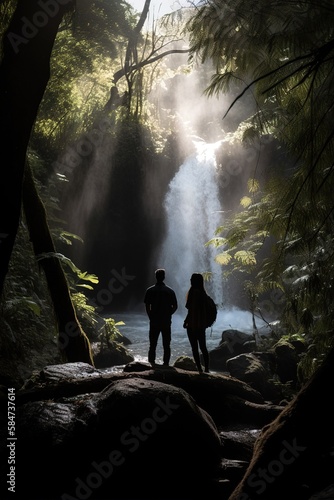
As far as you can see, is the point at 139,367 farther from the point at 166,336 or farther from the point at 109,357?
the point at 109,357

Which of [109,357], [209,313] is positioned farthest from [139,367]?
[109,357]

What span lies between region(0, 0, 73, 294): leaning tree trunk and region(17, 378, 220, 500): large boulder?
5.13 feet

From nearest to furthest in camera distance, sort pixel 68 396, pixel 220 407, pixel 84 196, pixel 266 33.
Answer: pixel 266 33 → pixel 68 396 → pixel 220 407 → pixel 84 196

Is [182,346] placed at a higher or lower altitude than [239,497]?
lower

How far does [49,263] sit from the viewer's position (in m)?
6.48

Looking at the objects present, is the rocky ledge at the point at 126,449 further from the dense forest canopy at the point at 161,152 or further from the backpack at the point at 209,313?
the backpack at the point at 209,313

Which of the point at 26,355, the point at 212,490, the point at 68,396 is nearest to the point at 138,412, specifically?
the point at 212,490

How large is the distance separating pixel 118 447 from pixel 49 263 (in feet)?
11.9

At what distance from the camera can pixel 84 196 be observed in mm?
22578

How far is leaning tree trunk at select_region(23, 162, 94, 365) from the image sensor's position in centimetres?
→ 642

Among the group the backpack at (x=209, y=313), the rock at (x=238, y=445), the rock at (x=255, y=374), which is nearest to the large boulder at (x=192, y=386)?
the rock at (x=238, y=445)

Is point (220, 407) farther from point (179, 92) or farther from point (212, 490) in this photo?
point (179, 92)

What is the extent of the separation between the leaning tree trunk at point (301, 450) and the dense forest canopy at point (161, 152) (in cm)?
113

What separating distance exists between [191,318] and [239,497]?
4.68 meters
